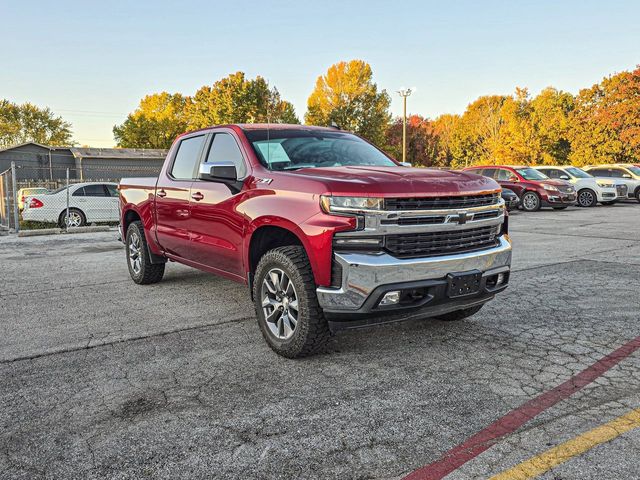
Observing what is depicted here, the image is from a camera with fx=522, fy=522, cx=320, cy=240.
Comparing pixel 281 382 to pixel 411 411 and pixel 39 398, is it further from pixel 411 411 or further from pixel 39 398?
pixel 39 398

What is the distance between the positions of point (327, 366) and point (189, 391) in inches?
39.4

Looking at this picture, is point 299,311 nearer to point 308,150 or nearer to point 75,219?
point 308,150

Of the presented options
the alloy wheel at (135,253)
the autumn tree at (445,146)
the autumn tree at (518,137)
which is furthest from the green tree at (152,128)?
the alloy wheel at (135,253)

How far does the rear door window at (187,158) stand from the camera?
5.63 metres

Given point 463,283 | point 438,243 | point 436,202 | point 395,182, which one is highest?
point 395,182

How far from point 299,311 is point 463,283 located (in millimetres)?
1215

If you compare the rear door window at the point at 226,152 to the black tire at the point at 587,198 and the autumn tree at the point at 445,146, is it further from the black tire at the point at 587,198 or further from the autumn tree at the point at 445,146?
the autumn tree at the point at 445,146

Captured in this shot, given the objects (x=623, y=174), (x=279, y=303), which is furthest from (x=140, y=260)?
(x=623, y=174)

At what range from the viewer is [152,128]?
80.0m

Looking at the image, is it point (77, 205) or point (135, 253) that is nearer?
point (135, 253)

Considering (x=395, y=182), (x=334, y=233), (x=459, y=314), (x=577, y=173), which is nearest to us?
(x=334, y=233)

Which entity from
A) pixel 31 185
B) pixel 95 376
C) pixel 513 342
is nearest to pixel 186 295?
→ pixel 95 376

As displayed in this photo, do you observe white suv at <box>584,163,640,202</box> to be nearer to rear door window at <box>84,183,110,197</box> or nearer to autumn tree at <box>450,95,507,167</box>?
rear door window at <box>84,183,110,197</box>

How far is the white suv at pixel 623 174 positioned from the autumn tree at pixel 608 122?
1738cm
